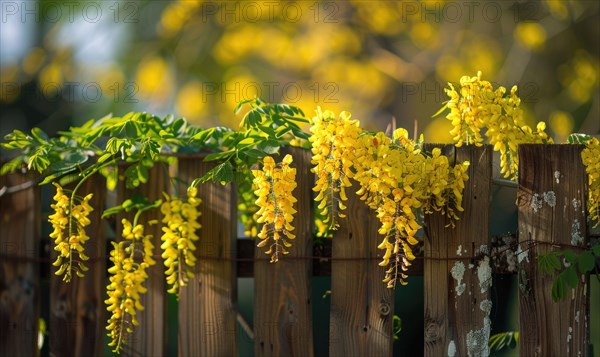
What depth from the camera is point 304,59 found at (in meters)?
6.54

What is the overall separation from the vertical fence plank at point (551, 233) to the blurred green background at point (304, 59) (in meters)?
2.58

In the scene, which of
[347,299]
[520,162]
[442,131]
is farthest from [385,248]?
[442,131]

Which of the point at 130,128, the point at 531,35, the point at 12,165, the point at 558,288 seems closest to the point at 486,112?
the point at 558,288

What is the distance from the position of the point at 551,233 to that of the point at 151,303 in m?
1.49

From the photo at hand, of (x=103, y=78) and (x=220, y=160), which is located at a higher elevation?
(x=103, y=78)

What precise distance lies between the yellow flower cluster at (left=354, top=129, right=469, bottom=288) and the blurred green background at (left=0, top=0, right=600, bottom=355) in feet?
8.90

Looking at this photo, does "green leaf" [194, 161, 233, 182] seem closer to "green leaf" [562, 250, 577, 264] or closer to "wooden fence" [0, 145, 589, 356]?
"wooden fence" [0, 145, 589, 356]

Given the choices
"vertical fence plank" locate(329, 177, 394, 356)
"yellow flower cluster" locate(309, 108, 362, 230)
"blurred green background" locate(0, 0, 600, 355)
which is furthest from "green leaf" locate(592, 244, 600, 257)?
"blurred green background" locate(0, 0, 600, 355)

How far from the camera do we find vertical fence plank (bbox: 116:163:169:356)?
11.0ft

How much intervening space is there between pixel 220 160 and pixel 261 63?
3439mm

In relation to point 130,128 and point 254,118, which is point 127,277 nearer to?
point 130,128

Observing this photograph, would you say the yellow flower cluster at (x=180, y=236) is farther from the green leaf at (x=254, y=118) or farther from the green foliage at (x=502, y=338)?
the green foliage at (x=502, y=338)

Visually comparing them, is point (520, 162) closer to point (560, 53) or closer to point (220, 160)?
point (220, 160)

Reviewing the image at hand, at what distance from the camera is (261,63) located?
6.61 m
